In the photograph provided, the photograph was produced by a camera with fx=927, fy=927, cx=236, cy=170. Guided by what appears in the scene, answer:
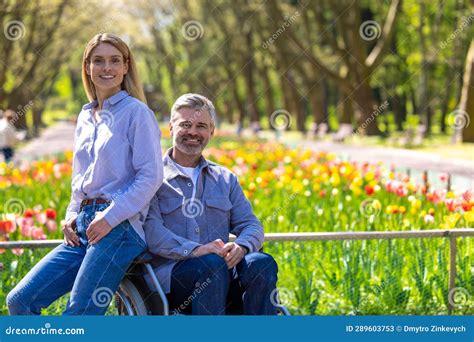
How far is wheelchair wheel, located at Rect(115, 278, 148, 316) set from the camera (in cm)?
364

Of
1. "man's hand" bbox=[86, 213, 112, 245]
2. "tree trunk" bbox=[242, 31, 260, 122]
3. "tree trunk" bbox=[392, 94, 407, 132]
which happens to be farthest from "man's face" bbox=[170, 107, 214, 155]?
"tree trunk" bbox=[392, 94, 407, 132]

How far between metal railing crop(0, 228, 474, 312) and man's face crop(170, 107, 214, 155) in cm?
75

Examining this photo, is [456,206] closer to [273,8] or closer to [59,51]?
[273,8]

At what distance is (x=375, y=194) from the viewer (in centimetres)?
806

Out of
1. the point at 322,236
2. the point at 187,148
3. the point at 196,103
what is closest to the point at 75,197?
the point at 187,148

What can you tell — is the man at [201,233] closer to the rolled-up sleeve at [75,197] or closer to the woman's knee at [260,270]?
the woman's knee at [260,270]

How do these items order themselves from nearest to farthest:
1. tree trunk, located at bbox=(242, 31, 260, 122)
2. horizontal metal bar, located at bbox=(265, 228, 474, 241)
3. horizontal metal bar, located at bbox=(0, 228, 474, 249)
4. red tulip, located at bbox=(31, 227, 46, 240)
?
horizontal metal bar, located at bbox=(0, 228, 474, 249)
horizontal metal bar, located at bbox=(265, 228, 474, 241)
red tulip, located at bbox=(31, 227, 46, 240)
tree trunk, located at bbox=(242, 31, 260, 122)

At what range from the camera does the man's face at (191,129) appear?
3.85m

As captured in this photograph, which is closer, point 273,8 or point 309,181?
point 309,181

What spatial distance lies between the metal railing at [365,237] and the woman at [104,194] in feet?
3.31

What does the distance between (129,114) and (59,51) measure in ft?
136

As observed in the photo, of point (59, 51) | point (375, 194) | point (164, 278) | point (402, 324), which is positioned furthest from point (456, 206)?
point (59, 51)

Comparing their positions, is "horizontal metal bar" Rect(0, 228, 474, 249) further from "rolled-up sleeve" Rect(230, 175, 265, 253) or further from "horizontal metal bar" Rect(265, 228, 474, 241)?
"rolled-up sleeve" Rect(230, 175, 265, 253)

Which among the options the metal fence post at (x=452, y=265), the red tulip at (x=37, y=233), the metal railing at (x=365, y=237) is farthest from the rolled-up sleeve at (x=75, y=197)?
the metal fence post at (x=452, y=265)
